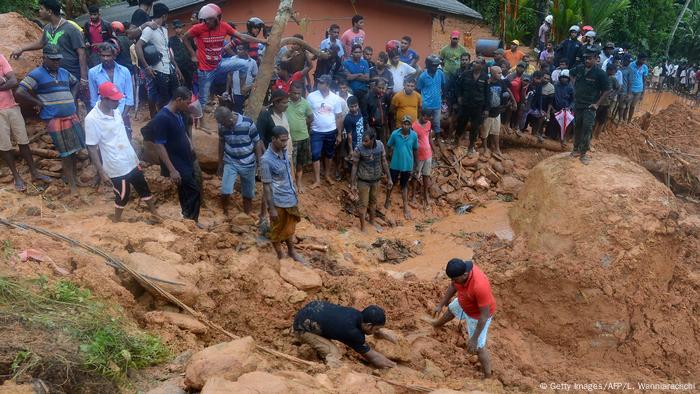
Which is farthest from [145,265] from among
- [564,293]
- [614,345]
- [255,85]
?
[614,345]

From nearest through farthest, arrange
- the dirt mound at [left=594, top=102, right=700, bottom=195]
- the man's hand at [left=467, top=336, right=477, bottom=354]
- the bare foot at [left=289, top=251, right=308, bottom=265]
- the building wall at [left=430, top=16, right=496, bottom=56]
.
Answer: the man's hand at [left=467, top=336, right=477, bottom=354]
the bare foot at [left=289, top=251, right=308, bottom=265]
the dirt mound at [left=594, top=102, right=700, bottom=195]
the building wall at [left=430, top=16, right=496, bottom=56]

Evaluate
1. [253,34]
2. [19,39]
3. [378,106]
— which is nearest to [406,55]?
[378,106]

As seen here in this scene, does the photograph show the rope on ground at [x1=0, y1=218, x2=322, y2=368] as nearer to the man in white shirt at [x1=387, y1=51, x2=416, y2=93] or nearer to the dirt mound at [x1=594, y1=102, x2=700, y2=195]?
the man in white shirt at [x1=387, y1=51, x2=416, y2=93]

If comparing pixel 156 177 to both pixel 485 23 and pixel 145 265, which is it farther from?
pixel 485 23

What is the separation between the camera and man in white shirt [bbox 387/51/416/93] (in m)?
9.60

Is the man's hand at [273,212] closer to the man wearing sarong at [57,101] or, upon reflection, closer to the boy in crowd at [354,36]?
the man wearing sarong at [57,101]

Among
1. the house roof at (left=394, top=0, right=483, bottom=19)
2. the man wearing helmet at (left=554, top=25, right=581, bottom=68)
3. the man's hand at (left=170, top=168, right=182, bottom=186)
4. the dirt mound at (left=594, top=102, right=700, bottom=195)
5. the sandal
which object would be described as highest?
the house roof at (left=394, top=0, right=483, bottom=19)

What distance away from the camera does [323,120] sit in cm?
859

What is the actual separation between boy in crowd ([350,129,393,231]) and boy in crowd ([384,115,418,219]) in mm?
382

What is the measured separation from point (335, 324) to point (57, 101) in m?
4.54

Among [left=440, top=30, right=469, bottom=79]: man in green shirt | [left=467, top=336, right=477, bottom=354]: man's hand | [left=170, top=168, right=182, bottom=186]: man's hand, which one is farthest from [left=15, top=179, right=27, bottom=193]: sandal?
[left=440, top=30, right=469, bottom=79]: man in green shirt

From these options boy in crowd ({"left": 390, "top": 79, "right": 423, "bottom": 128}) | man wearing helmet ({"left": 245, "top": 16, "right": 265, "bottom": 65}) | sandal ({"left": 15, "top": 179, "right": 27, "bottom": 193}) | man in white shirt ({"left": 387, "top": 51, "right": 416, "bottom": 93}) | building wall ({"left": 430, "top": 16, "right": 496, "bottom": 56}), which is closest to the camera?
sandal ({"left": 15, "top": 179, "right": 27, "bottom": 193})

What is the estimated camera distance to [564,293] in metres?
7.02

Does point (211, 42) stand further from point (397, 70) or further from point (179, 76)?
point (397, 70)
